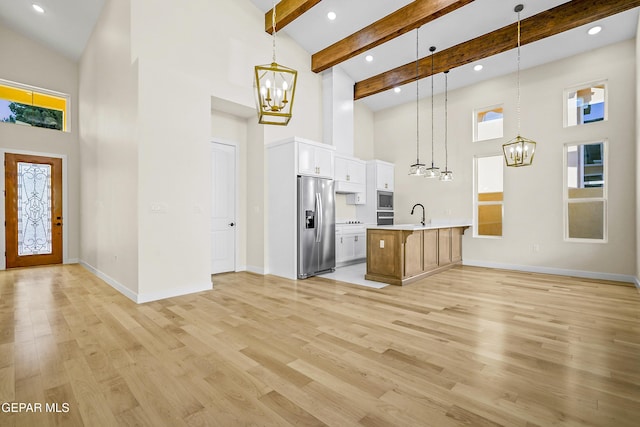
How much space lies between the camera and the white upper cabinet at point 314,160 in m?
5.45

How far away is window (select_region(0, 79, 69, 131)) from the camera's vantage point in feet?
20.7

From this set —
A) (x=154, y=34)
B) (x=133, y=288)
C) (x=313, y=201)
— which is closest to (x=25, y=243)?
(x=133, y=288)

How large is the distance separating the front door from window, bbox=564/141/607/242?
35.1ft

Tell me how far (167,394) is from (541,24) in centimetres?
683

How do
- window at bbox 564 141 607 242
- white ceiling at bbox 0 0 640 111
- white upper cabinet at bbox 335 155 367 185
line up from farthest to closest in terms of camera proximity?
white upper cabinet at bbox 335 155 367 185 → window at bbox 564 141 607 242 → white ceiling at bbox 0 0 640 111

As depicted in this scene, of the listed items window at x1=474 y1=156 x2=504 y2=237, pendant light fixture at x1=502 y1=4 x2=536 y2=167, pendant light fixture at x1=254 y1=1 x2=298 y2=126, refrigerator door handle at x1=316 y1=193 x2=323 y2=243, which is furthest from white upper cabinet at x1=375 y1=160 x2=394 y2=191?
pendant light fixture at x1=254 y1=1 x2=298 y2=126

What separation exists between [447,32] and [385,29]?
123 cm

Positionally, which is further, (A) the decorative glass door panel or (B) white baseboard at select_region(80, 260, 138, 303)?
(A) the decorative glass door panel

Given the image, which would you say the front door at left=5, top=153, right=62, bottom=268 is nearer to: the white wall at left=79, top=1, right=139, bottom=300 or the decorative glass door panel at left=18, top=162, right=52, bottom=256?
the decorative glass door panel at left=18, top=162, right=52, bottom=256

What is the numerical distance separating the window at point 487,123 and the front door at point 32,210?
951cm

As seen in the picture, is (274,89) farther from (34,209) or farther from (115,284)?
(34,209)

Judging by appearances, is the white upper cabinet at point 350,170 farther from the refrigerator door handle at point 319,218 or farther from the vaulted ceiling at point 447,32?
the vaulted ceiling at point 447,32

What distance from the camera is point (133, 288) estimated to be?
4.06 meters

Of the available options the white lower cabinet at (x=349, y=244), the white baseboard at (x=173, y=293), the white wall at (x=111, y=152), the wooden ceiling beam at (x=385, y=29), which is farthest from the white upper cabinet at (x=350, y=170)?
the white wall at (x=111, y=152)
